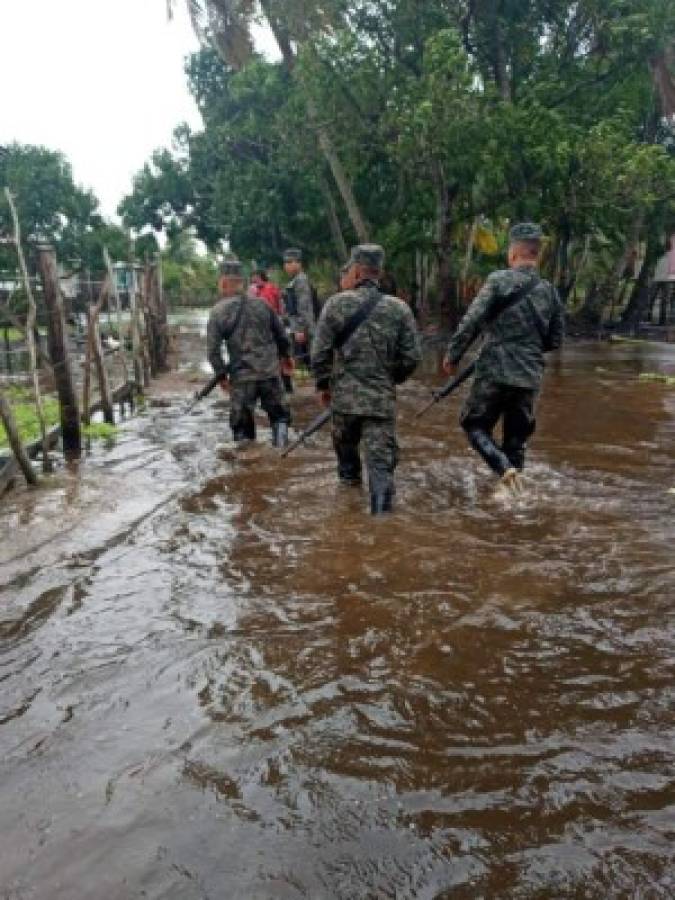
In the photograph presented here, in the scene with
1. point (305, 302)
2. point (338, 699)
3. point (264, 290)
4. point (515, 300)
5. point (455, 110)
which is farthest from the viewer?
point (455, 110)

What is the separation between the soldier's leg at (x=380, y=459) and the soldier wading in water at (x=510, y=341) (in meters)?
0.75

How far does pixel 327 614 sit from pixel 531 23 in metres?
16.4

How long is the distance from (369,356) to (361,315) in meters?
0.26

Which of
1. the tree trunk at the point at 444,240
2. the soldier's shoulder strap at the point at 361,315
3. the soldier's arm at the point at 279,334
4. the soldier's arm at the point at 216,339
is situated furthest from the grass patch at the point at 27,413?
the tree trunk at the point at 444,240

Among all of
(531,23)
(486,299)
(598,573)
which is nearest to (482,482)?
(486,299)

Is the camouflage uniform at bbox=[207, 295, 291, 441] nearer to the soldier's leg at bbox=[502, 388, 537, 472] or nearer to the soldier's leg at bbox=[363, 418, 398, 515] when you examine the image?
the soldier's leg at bbox=[363, 418, 398, 515]

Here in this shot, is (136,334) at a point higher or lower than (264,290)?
lower

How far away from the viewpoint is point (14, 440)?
213 inches

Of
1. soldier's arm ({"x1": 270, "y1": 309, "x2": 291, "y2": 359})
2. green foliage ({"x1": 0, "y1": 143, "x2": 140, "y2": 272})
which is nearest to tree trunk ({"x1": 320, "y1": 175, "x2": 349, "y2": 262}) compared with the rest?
soldier's arm ({"x1": 270, "y1": 309, "x2": 291, "y2": 359})

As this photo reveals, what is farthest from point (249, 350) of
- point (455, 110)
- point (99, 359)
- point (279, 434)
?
point (455, 110)

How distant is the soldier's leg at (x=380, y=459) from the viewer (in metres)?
4.92

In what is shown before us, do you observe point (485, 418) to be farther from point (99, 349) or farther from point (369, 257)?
point (99, 349)

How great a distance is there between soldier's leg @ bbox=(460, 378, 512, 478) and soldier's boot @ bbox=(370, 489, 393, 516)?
0.90m

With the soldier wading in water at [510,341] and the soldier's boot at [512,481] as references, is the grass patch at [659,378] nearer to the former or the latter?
the soldier wading in water at [510,341]
